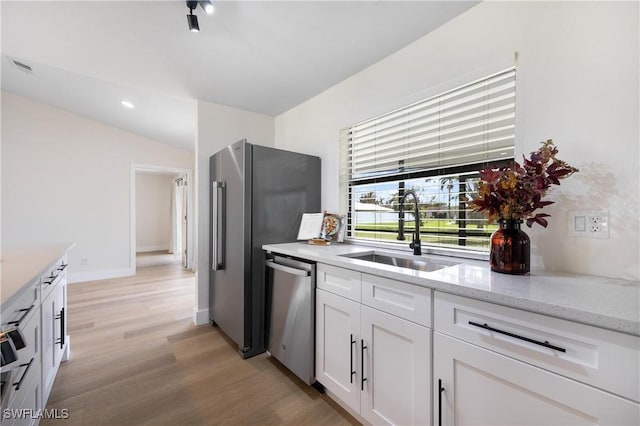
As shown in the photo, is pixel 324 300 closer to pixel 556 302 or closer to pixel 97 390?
pixel 556 302

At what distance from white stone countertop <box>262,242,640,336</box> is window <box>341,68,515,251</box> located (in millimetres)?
473

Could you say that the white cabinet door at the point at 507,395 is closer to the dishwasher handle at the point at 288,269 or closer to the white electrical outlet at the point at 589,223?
the white electrical outlet at the point at 589,223

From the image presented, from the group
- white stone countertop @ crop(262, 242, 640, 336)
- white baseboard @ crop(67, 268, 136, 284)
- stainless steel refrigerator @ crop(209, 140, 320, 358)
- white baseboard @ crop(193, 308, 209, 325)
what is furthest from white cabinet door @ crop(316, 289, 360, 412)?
white baseboard @ crop(67, 268, 136, 284)

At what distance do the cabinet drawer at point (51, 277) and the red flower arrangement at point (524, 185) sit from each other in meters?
2.27

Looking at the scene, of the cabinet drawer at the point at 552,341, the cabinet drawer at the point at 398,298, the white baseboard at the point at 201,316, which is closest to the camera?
the cabinet drawer at the point at 552,341

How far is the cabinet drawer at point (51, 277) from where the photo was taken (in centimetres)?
148

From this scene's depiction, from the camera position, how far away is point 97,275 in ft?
14.9

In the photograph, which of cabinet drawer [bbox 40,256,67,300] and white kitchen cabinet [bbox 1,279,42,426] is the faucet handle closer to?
white kitchen cabinet [bbox 1,279,42,426]

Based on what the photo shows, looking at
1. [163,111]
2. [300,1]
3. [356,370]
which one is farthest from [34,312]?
[163,111]

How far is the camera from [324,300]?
1662 mm

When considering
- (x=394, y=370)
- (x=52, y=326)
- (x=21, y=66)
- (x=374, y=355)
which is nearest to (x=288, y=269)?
(x=374, y=355)

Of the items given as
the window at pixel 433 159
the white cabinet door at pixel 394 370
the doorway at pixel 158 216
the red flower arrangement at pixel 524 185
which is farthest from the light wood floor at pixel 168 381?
the doorway at pixel 158 216

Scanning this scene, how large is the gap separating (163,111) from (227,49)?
7.01 ft

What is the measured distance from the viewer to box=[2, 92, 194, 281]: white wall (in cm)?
397
